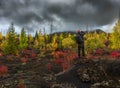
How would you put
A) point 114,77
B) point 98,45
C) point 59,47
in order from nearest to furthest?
point 114,77
point 98,45
point 59,47

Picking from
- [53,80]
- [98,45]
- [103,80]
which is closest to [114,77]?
[103,80]

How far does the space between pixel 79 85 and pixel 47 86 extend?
8.41ft

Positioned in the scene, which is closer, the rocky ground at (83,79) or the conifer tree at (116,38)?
the rocky ground at (83,79)

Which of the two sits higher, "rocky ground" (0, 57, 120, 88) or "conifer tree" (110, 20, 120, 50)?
"conifer tree" (110, 20, 120, 50)

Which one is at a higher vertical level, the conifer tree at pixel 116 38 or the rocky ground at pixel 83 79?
the conifer tree at pixel 116 38

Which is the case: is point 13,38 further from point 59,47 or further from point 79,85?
point 79,85

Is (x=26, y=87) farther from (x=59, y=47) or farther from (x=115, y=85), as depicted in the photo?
(x=59, y=47)

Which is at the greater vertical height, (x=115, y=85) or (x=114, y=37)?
(x=114, y=37)

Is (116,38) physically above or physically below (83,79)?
above

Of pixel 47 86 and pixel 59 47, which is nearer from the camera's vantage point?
pixel 47 86

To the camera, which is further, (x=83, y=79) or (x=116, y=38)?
(x=116, y=38)

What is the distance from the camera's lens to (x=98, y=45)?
304 feet

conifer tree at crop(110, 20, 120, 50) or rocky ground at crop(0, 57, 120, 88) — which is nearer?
rocky ground at crop(0, 57, 120, 88)

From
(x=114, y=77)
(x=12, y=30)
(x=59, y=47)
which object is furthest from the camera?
(x=59, y=47)
